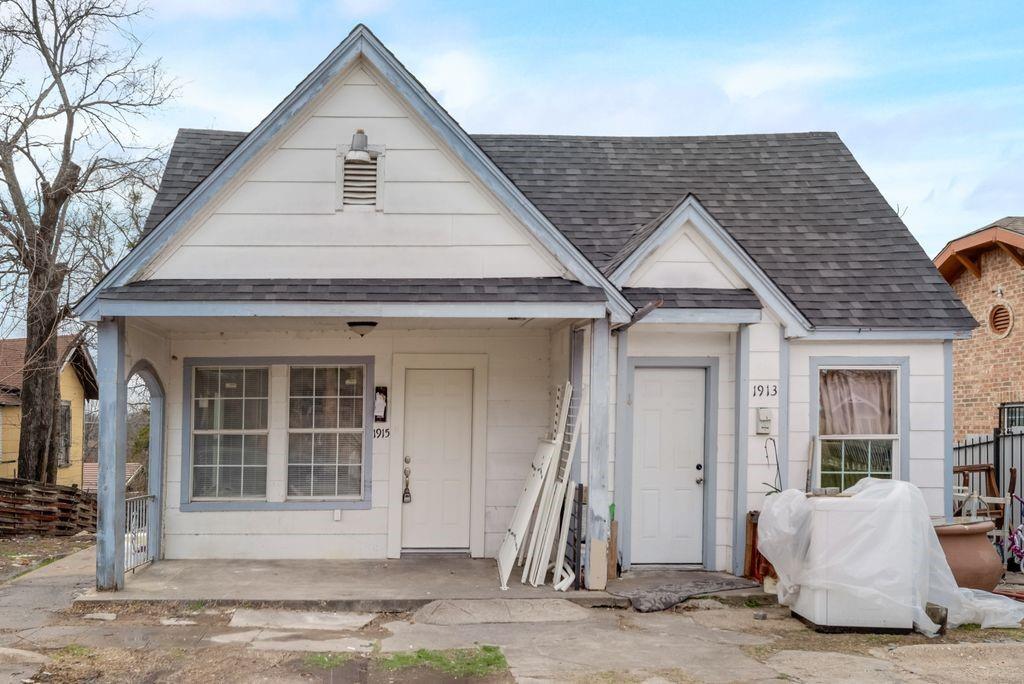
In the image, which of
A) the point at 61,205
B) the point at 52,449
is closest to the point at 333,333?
the point at 61,205

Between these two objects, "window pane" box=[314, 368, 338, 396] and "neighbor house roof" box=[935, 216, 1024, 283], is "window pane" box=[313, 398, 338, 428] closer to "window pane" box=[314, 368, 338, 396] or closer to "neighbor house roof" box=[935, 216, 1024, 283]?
"window pane" box=[314, 368, 338, 396]

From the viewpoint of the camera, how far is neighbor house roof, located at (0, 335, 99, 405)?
19.6m

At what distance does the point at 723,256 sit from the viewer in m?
9.62

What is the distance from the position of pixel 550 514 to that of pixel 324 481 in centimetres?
284

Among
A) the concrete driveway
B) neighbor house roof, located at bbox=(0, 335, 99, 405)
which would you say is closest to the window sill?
the concrete driveway

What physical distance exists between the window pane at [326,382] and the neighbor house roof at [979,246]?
10.8 metres

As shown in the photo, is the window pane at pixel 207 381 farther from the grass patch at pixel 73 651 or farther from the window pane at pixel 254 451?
the grass patch at pixel 73 651

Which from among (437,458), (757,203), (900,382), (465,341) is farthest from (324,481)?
(900,382)

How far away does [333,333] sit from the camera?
411 inches

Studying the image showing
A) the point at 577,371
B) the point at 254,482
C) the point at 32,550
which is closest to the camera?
the point at 577,371

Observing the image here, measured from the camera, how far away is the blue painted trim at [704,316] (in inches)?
366

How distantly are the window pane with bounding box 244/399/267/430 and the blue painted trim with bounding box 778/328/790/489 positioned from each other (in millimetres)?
5729

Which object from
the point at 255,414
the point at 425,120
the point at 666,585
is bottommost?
the point at 666,585

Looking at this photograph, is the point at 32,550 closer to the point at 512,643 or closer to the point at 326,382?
the point at 326,382
